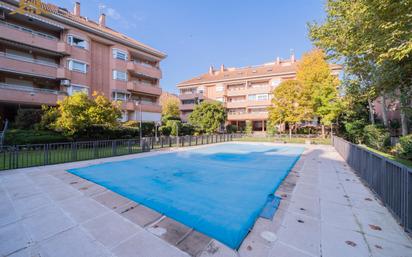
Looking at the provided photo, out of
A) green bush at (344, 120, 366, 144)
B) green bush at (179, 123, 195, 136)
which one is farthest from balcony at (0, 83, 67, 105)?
green bush at (344, 120, 366, 144)

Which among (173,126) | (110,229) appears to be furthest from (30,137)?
(173,126)

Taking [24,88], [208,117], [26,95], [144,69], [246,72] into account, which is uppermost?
[246,72]

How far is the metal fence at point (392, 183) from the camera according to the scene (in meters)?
2.91

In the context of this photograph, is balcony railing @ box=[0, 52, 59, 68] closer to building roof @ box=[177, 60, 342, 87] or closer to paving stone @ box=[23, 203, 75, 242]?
paving stone @ box=[23, 203, 75, 242]

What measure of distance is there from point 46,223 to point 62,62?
67.8 feet

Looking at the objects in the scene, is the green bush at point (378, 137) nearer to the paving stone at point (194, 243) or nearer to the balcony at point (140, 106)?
the paving stone at point (194, 243)

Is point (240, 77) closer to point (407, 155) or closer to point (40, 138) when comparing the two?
point (407, 155)

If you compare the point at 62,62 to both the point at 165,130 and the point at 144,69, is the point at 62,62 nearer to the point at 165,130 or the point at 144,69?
the point at 144,69

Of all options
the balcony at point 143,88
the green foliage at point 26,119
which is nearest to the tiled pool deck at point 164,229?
the green foliage at point 26,119

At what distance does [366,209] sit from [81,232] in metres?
5.78

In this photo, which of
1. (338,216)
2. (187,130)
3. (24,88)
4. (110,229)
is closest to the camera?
(110,229)

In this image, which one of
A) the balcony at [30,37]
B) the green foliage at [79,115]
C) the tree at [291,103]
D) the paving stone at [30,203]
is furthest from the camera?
the tree at [291,103]

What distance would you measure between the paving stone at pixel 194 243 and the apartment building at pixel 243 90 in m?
32.2

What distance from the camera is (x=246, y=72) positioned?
3912 cm
